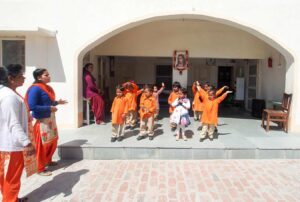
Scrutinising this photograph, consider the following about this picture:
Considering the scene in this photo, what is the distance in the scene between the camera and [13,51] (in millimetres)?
6797

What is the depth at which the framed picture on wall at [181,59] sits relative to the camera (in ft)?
28.7

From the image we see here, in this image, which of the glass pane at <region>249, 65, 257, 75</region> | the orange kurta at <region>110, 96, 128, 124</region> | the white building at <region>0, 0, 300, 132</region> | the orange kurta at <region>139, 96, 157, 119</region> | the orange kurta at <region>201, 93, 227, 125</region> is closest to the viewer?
the orange kurta at <region>110, 96, 128, 124</region>

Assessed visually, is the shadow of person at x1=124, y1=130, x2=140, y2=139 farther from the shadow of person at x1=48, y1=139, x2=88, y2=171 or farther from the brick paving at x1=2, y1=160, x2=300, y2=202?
the shadow of person at x1=48, y1=139, x2=88, y2=171

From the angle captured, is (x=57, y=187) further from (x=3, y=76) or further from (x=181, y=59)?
(x=181, y=59)

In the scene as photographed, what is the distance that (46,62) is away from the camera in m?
6.66

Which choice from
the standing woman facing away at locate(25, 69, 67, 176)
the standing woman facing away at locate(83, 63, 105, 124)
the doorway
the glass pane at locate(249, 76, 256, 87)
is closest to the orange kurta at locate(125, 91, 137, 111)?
the standing woman facing away at locate(83, 63, 105, 124)

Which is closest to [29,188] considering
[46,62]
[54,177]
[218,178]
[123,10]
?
[54,177]

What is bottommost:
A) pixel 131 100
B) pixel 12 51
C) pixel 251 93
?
pixel 131 100

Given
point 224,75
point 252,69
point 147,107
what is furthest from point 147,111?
point 224,75

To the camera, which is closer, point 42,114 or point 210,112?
point 42,114

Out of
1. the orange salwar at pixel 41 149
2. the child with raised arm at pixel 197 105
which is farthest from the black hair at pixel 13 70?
the child with raised arm at pixel 197 105

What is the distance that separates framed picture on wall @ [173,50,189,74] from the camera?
8.73 meters

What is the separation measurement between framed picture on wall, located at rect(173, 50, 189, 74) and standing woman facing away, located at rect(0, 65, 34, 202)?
6071mm

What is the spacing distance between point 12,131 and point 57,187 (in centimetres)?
137
